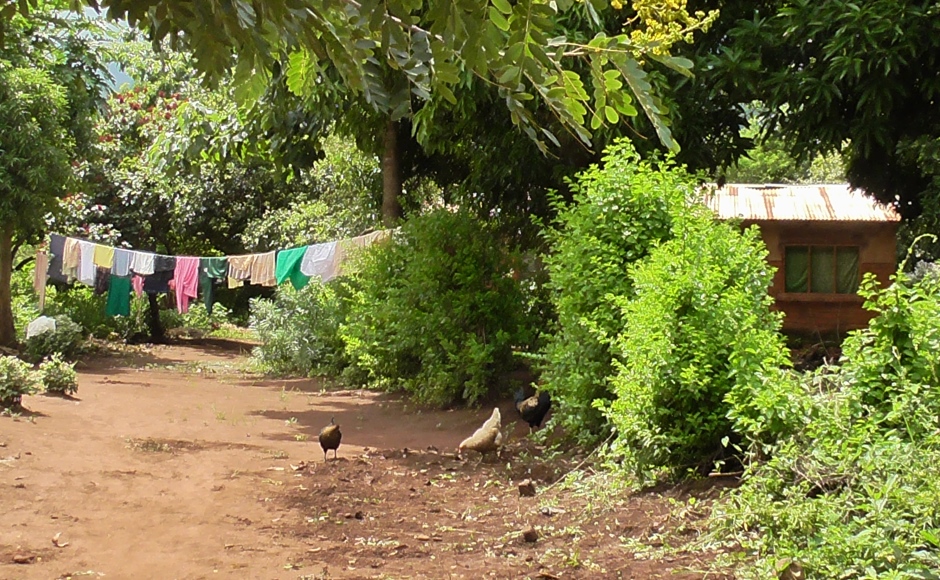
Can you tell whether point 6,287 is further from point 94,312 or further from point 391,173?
point 391,173

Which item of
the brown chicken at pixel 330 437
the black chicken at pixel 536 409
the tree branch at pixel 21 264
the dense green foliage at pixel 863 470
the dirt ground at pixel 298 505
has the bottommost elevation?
the dirt ground at pixel 298 505

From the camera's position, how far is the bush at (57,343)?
17.0 m

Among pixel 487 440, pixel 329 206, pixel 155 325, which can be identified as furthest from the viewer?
pixel 155 325

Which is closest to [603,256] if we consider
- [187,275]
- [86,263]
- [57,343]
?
[57,343]

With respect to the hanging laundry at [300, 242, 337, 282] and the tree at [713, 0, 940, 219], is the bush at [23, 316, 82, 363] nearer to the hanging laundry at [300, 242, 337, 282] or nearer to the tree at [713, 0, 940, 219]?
the hanging laundry at [300, 242, 337, 282]

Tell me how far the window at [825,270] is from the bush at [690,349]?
1283cm

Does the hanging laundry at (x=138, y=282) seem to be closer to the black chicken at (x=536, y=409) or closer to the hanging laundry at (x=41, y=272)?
the hanging laundry at (x=41, y=272)

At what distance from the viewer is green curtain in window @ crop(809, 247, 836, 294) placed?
18.8 meters

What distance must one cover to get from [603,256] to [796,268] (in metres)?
12.1

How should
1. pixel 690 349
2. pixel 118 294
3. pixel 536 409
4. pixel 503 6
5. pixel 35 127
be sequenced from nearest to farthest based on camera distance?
1. pixel 503 6
2. pixel 690 349
3. pixel 536 409
4. pixel 35 127
5. pixel 118 294

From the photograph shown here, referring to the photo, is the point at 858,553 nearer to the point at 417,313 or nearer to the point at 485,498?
the point at 485,498

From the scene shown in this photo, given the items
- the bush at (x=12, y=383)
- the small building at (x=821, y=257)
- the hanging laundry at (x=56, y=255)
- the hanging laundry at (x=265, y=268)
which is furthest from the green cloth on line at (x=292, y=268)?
the small building at (x=821, y=257)

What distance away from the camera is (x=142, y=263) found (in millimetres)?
19656

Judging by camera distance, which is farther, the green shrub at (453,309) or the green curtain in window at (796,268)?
the green curtain in window at (796,268)
